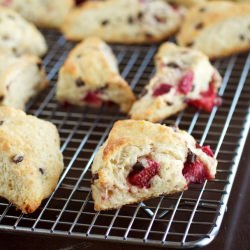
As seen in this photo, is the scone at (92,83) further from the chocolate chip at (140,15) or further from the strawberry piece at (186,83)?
the chocolate chip at (140,15)

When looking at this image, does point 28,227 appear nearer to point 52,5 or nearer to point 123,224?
point 123,224

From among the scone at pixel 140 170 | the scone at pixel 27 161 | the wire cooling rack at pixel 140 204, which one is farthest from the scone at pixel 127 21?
the scone at pixel 140 170

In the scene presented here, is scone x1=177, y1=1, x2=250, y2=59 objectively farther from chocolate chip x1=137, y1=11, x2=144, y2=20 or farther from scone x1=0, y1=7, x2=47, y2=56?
scone x1=0, y1=7, x2=47, y2=56

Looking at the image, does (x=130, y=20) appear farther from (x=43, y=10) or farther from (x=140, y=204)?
(x=140, y=204)

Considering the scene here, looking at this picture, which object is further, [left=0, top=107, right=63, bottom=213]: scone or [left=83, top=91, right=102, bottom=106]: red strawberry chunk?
[left=83, top=91, right=102, bottom=106]: red strawberry chunk

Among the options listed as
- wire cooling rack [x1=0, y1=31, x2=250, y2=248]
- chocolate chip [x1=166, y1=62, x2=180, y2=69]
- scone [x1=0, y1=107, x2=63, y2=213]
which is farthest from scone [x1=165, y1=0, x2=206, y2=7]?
scone [x1=0, y1=107, x2=63, y2=213]
